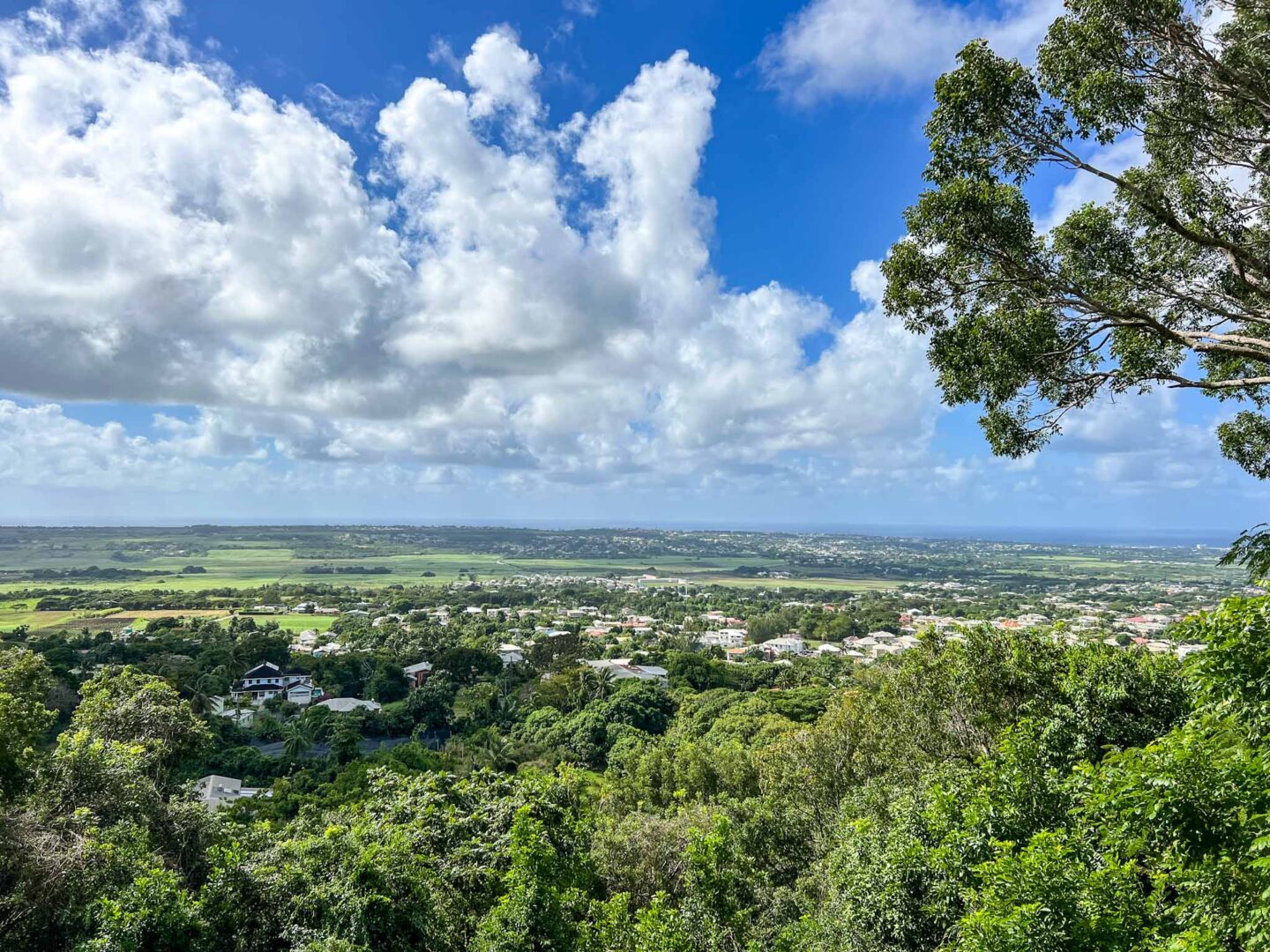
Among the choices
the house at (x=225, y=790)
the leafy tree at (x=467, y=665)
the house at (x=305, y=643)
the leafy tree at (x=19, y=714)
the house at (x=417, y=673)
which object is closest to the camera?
the leafy tree at (x=19, y=714)

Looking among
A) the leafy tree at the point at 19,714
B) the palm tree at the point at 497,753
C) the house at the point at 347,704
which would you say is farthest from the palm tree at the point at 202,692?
the leafy tree at the point at 19,714

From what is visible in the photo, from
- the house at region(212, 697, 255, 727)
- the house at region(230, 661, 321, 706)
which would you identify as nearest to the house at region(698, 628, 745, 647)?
the house at region(230, 661, 321, 706)

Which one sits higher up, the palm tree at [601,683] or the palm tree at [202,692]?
the palm tree at [202,692]

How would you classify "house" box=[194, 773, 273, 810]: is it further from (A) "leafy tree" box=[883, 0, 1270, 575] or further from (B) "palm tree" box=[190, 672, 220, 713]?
(A) "leafy tree" box=[883, 0, 1270, 575]

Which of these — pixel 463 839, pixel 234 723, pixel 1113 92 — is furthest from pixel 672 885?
pixel 234 723

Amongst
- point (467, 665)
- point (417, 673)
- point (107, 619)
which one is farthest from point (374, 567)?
point (467, 665)

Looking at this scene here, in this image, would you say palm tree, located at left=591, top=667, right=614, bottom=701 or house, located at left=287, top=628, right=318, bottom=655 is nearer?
palm tree, located at left=591, top=667, right=614, bottom=701

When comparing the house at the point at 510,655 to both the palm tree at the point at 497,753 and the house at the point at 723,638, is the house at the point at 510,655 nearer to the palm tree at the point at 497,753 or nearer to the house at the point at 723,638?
the palm tree at the point at 497,753
